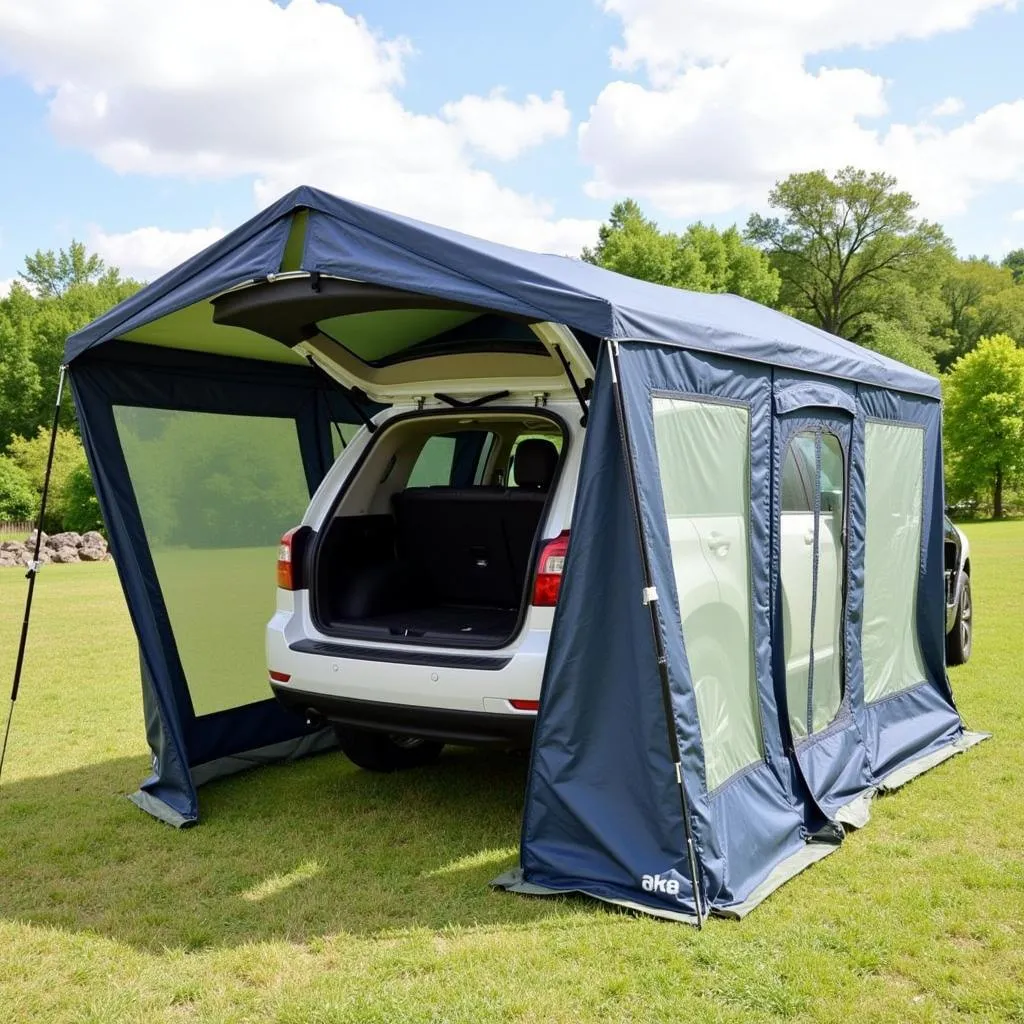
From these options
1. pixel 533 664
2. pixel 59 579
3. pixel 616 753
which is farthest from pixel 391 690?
pixel 59 579

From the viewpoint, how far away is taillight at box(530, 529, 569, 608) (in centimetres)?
438

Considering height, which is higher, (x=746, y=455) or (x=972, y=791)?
(x=746, y=455)

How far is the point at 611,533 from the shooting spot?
4.10m

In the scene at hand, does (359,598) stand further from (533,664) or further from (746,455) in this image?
(746,455)

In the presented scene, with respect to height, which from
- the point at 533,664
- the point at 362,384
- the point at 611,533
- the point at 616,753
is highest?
the point at 362,384

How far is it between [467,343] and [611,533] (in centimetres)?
142

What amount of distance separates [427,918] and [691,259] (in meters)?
44.2

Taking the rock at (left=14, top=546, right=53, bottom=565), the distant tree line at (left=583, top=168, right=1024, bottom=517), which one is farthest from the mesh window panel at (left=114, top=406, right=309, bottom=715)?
the distant tree line at (left=583, top=168, right=1024, bottom=517)

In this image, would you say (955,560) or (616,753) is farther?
(955,560)

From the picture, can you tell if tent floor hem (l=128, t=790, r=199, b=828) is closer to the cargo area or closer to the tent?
the tent

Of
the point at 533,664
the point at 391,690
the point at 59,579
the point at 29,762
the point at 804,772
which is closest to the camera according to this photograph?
the point at 533,664

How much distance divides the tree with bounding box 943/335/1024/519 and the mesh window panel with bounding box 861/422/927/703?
3616cm

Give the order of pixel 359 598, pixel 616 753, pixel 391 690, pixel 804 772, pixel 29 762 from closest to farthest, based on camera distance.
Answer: pixel 616 753 < pixel 391 690 < pixel 804 772 < pixel 359 598 < pixel 29 762

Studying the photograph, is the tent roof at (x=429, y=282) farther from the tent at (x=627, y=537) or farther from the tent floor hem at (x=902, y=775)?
the tent floor hem at (x=902, y=775)
